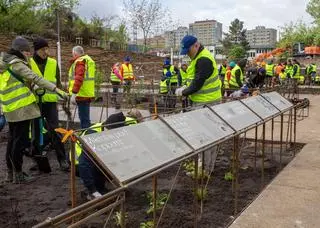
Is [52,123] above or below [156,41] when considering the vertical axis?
below

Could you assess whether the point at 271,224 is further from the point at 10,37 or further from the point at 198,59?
the point at 10,37

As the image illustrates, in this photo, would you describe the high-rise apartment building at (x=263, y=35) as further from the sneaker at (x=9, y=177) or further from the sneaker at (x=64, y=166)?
the sneaker at (x=9, y=177)

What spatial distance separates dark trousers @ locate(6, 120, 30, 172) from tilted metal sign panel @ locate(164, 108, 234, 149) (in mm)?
2200

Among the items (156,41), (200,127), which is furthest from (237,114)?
(156,41)

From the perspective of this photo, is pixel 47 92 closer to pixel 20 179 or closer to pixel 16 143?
pixel 16 143

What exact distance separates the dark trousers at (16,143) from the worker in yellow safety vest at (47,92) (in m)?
0.33

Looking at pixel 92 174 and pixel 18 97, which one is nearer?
pixel 92 174

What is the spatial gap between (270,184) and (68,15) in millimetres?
33469

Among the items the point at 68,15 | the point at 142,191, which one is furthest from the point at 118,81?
the point at 68,15

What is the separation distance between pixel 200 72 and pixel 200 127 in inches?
58.0

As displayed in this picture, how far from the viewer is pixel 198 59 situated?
5.29 m

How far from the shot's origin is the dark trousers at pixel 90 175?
13.9ft

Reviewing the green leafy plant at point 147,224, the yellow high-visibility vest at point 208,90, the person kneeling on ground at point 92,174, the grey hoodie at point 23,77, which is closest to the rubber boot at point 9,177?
the grey hoodie at point 23,77

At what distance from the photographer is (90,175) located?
4.30 meters
